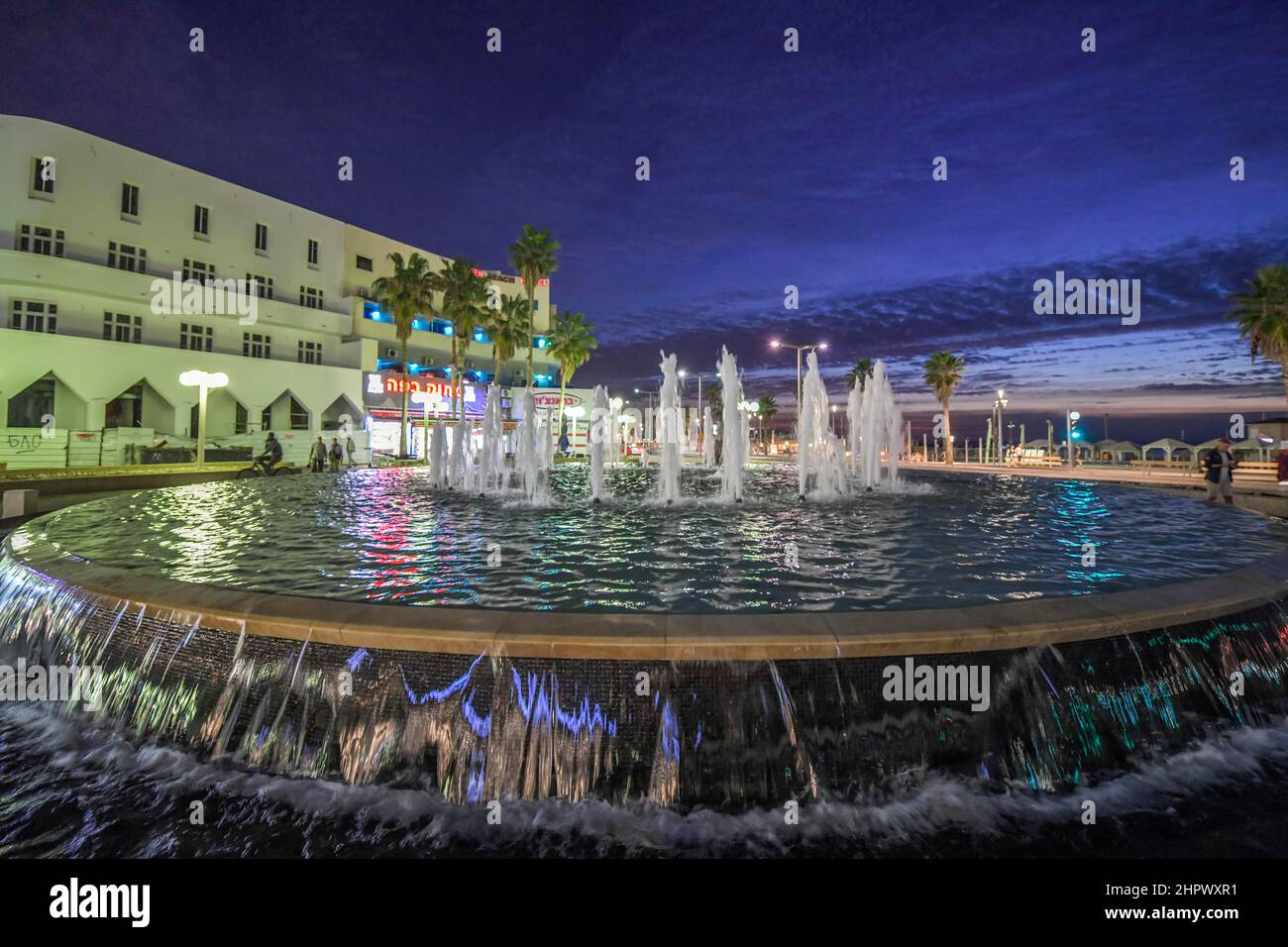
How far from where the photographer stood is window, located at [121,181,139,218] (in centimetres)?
3334

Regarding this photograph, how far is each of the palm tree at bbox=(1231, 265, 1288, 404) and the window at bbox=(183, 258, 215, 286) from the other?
193 feet

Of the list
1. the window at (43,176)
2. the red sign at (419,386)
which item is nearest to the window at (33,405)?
the window at (43,176)

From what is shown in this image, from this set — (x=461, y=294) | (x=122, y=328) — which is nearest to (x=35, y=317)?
(x=122, y=328)

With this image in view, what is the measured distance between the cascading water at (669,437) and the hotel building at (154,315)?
85.3 feet

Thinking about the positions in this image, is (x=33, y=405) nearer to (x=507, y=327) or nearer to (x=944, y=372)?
(x=507, y=327)

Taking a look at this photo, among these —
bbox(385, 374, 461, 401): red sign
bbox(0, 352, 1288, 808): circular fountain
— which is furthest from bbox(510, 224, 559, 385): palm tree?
bbox(0, 352, 1288, 808): circular fountain

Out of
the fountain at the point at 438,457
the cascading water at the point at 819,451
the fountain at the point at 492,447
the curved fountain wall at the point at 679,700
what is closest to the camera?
the curved fountain wall at the point at 679,700

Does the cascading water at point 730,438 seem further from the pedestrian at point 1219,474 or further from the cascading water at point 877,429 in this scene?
the pedestrian at point 1219,474

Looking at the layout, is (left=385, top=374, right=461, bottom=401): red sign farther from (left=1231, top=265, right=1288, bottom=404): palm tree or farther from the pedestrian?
(left=1231, top=265, right=1288, bottom=404): palm tree

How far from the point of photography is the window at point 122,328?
3259cm

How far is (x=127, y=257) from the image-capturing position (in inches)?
1320

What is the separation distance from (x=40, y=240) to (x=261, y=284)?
36.2 ft
